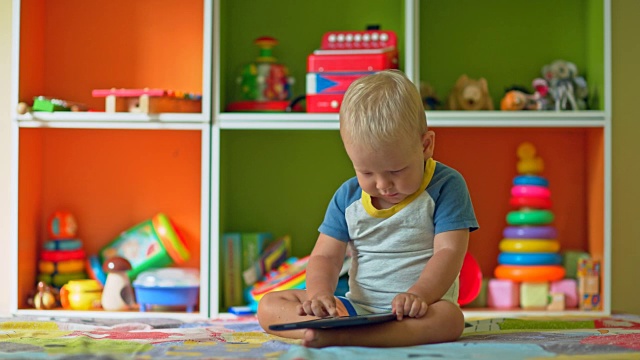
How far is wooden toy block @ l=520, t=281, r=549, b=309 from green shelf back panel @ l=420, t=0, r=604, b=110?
1.79 feet

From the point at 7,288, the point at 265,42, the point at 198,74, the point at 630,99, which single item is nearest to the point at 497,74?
the point at 630,99

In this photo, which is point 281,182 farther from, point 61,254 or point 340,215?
point 340,215

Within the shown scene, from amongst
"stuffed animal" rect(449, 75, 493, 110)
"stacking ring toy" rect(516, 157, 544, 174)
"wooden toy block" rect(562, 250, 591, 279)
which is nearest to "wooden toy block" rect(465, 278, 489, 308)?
"wooden toy block" rect(562, 250, 591, 279)

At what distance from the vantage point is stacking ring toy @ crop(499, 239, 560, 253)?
242cm

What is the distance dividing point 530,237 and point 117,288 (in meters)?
1.10

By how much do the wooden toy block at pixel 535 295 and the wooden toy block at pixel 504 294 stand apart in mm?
26

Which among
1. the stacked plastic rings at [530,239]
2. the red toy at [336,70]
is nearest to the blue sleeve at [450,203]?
the red toy at [336,70]

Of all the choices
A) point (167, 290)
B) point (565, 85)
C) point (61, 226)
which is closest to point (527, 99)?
point (565, 85)

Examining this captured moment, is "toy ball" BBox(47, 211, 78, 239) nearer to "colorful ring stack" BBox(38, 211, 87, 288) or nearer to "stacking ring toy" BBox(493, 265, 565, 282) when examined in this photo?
"colorful ring stack" BBox(38, 211, 87, 288)

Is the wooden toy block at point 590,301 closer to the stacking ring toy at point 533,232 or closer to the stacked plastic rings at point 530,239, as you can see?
the stacked plastic rings at point 530,239

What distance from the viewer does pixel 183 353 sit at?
52.9 inches

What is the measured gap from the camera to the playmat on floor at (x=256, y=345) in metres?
1.31

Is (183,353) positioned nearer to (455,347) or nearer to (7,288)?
(455,347)

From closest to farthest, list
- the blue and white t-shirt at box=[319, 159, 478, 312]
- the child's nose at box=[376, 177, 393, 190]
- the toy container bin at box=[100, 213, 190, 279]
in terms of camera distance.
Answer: the child's nose at box=[376, 177, 393, 190] < the blue and white t-shirt at box=[319, 159, 478, 312] < the toy container bin at box=[100, 213, 190, 279]
